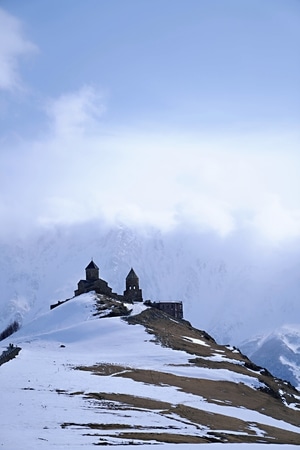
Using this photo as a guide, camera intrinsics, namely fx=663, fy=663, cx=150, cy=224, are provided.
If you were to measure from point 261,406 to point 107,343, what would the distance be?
953 inches

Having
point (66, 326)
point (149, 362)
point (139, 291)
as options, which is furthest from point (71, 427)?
point (139, 291)

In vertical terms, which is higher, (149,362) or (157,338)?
(157,338)

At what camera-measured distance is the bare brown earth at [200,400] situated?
32625 mm

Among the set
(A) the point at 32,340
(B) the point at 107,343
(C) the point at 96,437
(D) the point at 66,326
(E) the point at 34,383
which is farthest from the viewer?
(D) the point at 66,326

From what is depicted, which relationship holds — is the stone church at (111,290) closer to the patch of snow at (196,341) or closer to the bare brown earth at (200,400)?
the bare brown earth at (200,400)

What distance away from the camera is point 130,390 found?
4656cm

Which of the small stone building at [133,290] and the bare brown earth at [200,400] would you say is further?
the small stone building at [133,290]

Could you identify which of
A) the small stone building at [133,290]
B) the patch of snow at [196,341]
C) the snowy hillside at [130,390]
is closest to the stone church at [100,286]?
the small stone building at [133,290]

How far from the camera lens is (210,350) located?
79375mm

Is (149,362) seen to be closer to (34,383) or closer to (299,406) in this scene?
(299,406)

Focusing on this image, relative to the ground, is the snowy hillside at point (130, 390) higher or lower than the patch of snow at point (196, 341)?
lower

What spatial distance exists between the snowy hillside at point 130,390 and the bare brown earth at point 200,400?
114mm

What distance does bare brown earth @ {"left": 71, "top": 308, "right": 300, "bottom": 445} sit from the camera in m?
32.6

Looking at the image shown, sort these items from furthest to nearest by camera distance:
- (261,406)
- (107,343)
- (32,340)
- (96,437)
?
(32,340)
(107,343)
(261,406)
(96,437)
